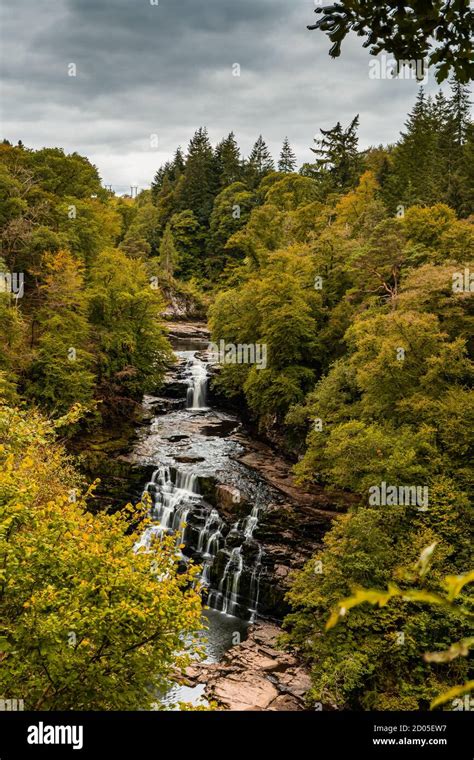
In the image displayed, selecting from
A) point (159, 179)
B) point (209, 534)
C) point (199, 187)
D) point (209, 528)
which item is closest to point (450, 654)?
point (209, 534)

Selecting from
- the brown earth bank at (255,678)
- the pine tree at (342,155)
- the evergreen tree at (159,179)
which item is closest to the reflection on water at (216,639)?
the brown earth bank at (255,678)

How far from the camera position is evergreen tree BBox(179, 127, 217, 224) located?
235ft

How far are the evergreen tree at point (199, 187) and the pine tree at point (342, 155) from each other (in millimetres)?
22889

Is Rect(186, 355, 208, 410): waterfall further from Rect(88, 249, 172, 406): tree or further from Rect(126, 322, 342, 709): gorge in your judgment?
Rect(126, 322, 342, 709): gorge

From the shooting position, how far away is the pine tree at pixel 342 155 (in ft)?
168

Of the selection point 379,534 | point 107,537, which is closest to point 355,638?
point 379,534

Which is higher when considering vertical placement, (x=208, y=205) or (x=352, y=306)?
(x=208, y=205)

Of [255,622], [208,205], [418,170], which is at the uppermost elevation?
[208,205]

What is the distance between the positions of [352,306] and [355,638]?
15897mm

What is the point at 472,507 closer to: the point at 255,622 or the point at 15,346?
the point at 255,622

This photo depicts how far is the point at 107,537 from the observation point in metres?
7.48

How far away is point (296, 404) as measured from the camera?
2398 centimetres

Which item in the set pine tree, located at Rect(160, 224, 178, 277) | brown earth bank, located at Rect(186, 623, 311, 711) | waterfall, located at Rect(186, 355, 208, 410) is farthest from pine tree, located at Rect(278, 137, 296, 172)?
brown earth bank, located at Rect(186, 623, 311, 711)

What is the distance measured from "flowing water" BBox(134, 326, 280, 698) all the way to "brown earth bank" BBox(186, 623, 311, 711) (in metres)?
0.62
